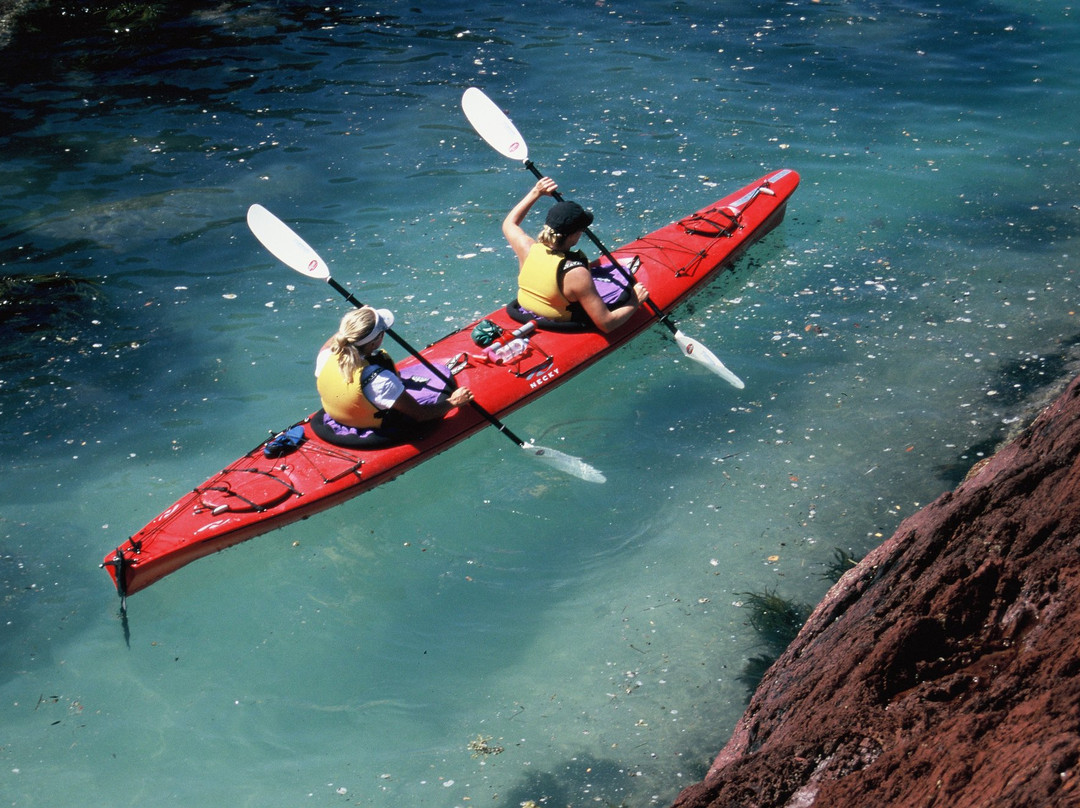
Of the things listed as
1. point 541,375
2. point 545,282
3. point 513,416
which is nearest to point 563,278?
point 545,282

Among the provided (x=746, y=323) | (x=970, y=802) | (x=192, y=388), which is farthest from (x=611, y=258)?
(x=970, y=802)

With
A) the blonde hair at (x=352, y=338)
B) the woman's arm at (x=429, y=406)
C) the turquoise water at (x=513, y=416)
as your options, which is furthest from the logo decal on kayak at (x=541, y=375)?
the blonde hair at (x=352, y=338)

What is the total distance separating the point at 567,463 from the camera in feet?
21.3

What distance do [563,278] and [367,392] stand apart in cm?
185

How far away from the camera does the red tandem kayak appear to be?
5.61 metres

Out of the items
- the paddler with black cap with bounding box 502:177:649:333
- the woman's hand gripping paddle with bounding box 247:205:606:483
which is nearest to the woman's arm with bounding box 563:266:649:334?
the paddler with black cap with bounding box 502:177:649:333

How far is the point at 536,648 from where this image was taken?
5.25m

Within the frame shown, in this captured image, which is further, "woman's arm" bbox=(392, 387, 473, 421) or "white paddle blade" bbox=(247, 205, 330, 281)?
"white paddle blade" bbox=(247, 205, 330, 281)

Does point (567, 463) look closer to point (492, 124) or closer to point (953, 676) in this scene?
point (492, 124)

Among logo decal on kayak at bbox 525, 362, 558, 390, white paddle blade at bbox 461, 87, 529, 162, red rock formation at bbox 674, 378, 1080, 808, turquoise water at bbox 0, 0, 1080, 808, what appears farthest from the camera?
white paddle blade at bbox 461, 87, 529, 162

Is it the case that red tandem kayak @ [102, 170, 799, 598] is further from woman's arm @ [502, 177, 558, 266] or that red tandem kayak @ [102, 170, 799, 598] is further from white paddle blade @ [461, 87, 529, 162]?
white paddle blade @ [461, 87, 529, 162]

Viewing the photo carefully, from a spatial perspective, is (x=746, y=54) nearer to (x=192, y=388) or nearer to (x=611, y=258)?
(x=611, y=258)

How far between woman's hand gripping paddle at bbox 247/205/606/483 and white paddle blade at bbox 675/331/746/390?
1.48 meters

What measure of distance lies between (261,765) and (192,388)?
3.79 meters
